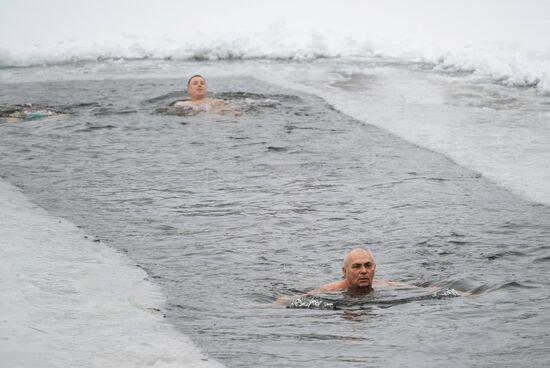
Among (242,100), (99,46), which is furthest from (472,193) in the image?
(99,46)

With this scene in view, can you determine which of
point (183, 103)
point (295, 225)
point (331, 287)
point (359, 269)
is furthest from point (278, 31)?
point (359, 269)

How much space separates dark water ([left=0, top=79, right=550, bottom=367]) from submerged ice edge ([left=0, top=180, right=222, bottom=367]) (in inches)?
9.2

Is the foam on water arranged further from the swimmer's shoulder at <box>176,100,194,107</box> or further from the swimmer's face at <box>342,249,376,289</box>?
the swimmer's face at <box>342,249,376,289</box>

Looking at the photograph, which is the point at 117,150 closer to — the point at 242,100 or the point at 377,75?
the point at 242,100

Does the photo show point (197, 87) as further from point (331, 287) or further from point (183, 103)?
point (331, 287)

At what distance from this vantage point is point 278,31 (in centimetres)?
2431

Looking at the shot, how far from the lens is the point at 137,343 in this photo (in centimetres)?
695

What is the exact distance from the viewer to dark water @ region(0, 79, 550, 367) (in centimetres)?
718

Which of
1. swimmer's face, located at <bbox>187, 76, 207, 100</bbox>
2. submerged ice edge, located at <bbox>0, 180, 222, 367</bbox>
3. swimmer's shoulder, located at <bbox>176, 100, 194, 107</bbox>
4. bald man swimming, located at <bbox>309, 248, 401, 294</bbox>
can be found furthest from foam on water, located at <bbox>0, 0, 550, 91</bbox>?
submerged ice edge, located at <bbox>0, 180, 222, 367</bbox>

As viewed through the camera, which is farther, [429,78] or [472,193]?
[429,78]

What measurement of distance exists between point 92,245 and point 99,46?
49.4 ft

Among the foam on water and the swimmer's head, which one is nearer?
the swimmer's head

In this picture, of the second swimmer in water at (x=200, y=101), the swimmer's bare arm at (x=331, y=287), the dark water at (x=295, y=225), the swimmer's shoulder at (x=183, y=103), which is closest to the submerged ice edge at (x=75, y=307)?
the dark water at (x=295, y=225)

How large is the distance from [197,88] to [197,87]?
0.07 ft
